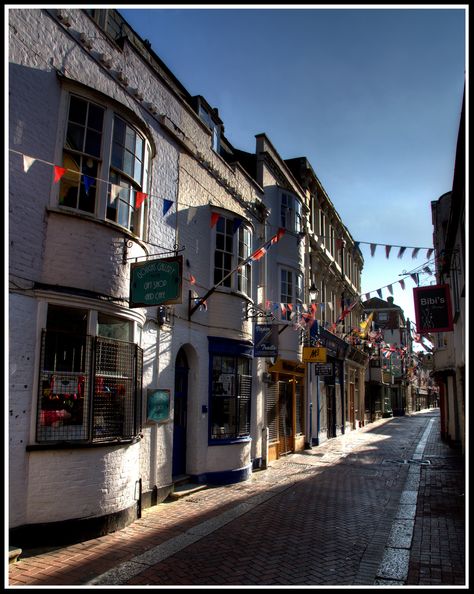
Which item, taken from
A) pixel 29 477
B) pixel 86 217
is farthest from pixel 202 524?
pixel 86 217

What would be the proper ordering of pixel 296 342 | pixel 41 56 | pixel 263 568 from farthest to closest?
pixel 296 342 < pixel 41 56 < pixel 263 568

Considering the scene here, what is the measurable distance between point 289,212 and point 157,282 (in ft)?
35.8

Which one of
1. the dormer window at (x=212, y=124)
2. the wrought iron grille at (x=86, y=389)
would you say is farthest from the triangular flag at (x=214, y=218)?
the wrought iron grille at (x=86, y=389)

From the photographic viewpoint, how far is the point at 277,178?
17.9 meters

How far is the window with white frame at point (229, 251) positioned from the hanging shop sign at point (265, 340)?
4.08 feet

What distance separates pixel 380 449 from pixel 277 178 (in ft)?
37.6

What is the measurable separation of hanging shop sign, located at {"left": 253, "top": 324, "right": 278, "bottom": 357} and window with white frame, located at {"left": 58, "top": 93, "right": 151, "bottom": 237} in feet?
19.2

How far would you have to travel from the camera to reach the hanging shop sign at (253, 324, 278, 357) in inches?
528

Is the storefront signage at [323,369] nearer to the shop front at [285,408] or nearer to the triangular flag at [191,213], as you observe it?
the shop front at [285,408]

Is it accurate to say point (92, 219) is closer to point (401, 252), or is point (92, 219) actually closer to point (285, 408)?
point (401, 252)

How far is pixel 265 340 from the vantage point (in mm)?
13531

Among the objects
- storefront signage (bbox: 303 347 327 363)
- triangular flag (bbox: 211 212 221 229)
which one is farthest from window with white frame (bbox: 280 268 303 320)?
triangular flag (bbox: 211 212 221 229)

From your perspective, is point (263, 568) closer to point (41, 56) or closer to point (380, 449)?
point (41, 56)

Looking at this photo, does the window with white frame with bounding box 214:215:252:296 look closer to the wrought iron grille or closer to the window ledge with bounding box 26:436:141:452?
the wrought iron grille
